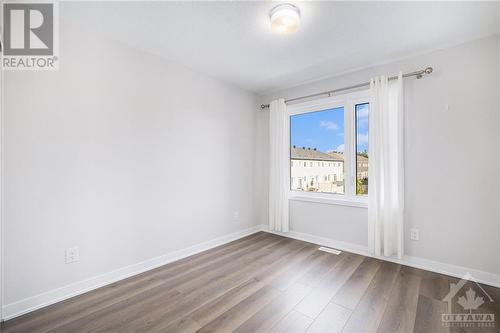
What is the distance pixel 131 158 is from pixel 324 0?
92.9 inches

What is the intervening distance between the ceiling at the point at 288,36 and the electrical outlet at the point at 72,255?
82.1 inches

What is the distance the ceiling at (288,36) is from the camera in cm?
190

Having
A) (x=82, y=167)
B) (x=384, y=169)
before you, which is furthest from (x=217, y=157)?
(x=384, y=169)

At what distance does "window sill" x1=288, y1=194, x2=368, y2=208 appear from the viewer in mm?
3090

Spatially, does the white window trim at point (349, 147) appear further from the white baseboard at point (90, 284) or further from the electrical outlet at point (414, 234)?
the white baseboard at point (90, 284)

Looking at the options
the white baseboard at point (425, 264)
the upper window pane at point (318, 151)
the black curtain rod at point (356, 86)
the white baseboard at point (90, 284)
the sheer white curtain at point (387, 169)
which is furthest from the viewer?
the upper window pane at point (318, 151)

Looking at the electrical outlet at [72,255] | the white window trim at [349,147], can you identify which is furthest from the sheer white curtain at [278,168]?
the electrical outlet at [72,255]

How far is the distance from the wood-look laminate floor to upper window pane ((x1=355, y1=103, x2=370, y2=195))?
0.98m

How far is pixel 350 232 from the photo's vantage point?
3.16 meters

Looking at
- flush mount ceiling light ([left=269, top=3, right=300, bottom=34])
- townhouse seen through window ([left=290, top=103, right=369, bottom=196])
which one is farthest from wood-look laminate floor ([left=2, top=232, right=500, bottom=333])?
flush mount ceiling light ([left=269, top=3, right=300, bottom=34])

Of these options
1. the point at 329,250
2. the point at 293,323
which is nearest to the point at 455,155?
the point at 329,250

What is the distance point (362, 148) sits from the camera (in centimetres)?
314

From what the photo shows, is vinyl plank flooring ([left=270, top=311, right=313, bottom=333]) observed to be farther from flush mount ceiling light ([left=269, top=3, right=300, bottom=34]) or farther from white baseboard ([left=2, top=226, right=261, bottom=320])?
flush mount ceiling light ([left=269, top=3, right=300, bottom=34])

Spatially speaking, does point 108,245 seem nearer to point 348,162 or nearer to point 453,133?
point 348,162
